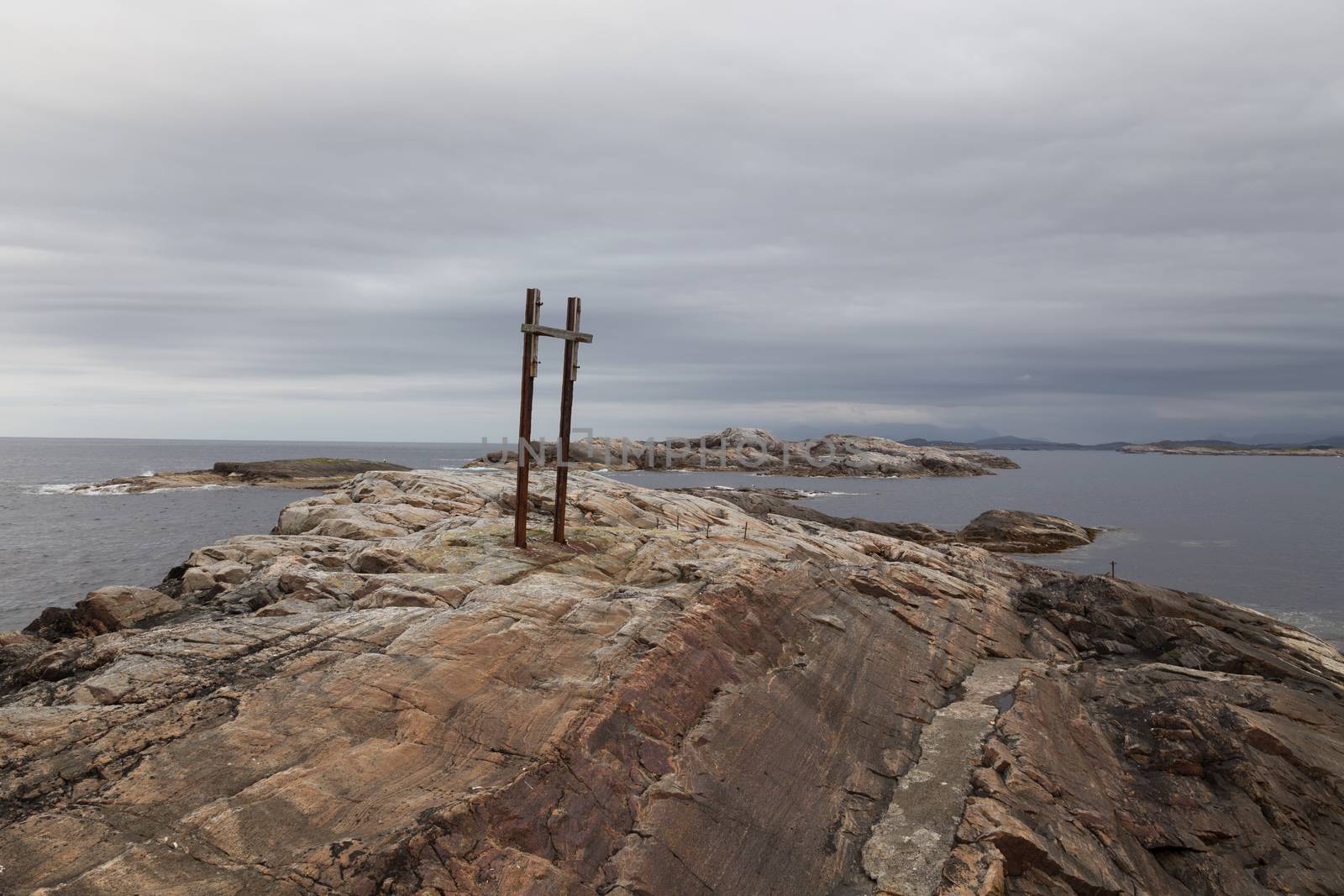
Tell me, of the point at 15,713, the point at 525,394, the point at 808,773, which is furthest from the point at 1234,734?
the point at 15,713

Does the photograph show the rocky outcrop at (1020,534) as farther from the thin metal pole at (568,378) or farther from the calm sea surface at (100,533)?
the calm sea surface at (100,533)

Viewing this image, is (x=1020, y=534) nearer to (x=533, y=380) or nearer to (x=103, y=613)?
(x=533, y=380)

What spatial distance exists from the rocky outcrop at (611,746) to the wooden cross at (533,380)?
5.29 feet

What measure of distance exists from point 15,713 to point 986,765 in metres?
15.5

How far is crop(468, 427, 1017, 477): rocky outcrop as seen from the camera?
153500 mm

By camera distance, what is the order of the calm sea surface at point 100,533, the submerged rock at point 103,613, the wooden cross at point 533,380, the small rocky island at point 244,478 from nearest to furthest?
the submerged rock at point 103,613, the wooden cross at point 533,380, the calm sea surface at point 100,533, the small rocky island at point 244,478

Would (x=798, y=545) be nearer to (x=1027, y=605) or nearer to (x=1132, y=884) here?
(x=1027, y=605)

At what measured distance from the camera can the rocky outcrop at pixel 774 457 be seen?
15350 centimetres

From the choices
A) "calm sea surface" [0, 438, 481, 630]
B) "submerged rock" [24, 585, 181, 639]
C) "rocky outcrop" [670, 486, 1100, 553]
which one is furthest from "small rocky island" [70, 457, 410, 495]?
"submerged rock" [24, 585, 181, 639]

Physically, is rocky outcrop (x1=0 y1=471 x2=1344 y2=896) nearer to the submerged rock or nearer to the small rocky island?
the submerged rock

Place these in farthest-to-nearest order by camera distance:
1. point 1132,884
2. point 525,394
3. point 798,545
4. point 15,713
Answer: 1. point 798,545
2. point 525,394
3. point 1132,884
4. point 15,713

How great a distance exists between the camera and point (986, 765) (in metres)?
13.9

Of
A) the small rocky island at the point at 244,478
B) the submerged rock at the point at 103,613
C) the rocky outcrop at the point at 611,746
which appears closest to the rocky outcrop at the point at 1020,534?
the rocky outcrop at the point at 611,746

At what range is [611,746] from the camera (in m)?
11.7
